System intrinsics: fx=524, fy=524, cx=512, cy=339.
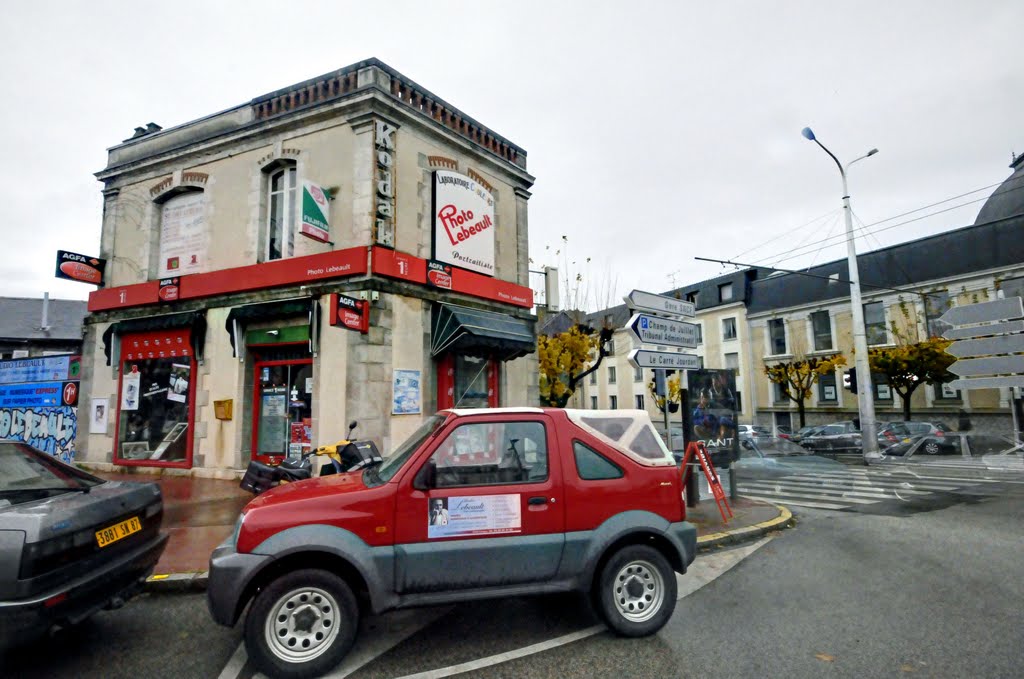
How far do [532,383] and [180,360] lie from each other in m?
8.65

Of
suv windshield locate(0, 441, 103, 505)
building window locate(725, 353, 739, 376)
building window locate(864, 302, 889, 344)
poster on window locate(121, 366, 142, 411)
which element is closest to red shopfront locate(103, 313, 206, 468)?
poster on window locate(121, 366, 142, 411)

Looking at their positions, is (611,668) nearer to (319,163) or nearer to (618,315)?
(319,163)

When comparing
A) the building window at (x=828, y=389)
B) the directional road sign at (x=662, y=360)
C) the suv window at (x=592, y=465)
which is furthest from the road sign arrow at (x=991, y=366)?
the building window at (x=828, y=389)

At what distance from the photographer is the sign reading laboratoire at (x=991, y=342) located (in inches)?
525

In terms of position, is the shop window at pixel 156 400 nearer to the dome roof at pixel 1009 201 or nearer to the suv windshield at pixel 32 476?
the suv windshield at pixel 32 476

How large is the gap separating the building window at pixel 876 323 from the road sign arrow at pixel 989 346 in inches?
719

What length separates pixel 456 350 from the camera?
40.0 ft

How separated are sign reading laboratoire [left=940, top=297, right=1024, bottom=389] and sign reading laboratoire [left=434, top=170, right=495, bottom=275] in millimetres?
11971

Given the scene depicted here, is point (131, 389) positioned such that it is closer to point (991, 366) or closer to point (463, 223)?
point (463, 223)

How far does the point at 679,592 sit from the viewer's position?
495 centimetres

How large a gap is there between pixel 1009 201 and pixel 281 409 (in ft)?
125

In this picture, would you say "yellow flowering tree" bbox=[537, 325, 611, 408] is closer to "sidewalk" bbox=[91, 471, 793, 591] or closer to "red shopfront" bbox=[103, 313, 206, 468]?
"sidewalk" bbox=[91, 471, 793, 591]

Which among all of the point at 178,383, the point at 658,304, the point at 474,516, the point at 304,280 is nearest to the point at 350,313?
the point at 304,280

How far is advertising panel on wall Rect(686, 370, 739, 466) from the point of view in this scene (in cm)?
942
